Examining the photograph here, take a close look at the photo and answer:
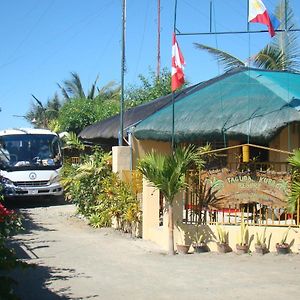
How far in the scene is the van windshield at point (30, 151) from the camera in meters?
17.4

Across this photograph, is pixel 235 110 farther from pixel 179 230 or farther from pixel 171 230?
pixel 171 230

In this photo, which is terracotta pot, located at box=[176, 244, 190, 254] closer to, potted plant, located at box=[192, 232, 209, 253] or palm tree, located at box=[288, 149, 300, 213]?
potted plant, located at box=[192, 232, 209, 253]

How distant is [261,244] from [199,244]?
3.67 feet

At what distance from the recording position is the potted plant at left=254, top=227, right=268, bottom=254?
9.15 meters

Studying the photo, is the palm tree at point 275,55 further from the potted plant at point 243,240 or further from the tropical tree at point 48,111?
the tropical tree at point 48,111

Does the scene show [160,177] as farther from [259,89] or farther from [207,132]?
[259,89]

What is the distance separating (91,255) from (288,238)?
3572 millimetres

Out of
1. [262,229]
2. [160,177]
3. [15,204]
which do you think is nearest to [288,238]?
[262,229]

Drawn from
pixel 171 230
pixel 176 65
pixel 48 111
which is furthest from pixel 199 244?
pixel 48 111

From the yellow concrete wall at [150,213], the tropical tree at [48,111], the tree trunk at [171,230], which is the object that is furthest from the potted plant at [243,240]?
the tropical tree at [48,111]

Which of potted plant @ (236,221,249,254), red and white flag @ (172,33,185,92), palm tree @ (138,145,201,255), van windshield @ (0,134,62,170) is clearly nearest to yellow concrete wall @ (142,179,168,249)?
palm tree @ (138,145,201,255)

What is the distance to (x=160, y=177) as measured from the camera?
9.23 meters

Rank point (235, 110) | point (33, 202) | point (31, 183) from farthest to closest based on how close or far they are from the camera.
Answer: point (33, 202) → point (31, 183) → point (235, 110)

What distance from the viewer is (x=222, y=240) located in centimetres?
942
